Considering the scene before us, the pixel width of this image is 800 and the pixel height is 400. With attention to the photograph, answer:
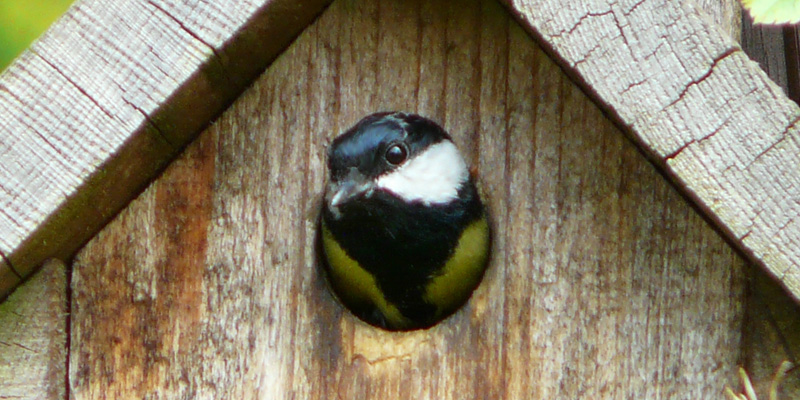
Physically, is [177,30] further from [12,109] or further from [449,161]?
[449,161]

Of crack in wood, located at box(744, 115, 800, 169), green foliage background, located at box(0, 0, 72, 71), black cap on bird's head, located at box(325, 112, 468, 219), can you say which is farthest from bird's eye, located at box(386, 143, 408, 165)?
green foliage background, located at box(0, 0, 72, 71)

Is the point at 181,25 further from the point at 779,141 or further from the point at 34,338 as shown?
the point at 779,141

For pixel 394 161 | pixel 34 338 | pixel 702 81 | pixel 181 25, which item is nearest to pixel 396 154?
pixel 394 161

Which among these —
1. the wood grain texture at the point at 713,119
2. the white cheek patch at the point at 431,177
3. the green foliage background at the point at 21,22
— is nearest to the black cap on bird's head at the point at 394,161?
the white cheek patch at the point at 431,177

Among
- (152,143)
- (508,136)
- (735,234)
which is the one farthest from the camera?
(508,136)

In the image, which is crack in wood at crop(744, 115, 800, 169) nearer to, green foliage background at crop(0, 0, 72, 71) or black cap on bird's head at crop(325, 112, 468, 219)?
black cap on bird's head at crop(325, 112, 468, 219)

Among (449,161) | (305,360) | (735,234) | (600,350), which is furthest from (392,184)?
(735,234)
